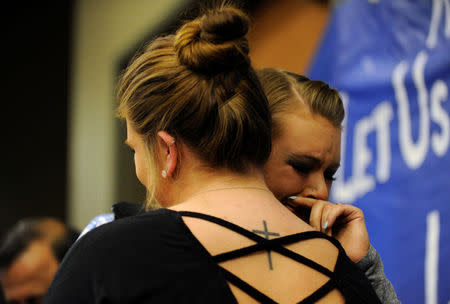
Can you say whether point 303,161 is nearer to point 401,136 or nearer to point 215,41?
point 215,41

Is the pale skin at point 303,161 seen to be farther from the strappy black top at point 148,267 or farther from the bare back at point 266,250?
the strappy black top at point 148,267

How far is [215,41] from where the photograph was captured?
1.05 meters

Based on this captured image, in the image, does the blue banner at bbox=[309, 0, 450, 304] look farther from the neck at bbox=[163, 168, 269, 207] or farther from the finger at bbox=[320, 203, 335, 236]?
the neck at bbox=[163, 168, 269, 207]

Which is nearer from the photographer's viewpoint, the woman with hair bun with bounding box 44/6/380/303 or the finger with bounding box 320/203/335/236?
the woman with hair bun with bounding box 44/6/380/303

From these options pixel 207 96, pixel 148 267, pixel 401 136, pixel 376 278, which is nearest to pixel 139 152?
pixel 207 96

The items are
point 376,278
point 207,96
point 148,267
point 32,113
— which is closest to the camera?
point 148,267

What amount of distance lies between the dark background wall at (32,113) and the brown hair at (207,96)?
19.8 ft

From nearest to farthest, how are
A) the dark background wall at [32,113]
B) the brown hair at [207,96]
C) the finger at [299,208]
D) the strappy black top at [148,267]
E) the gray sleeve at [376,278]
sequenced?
1. the strappy black top at [148,267]
2. the brown hair at [207,96]
3. the gray sleeve at [376,278]
4. the finger at [299,208]
5. the dark background wall at [32,113]

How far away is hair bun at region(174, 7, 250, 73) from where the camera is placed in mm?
1000

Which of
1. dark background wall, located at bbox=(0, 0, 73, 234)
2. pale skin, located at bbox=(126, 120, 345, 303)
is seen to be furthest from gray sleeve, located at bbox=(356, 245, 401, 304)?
dark background wall, located at bbox=(0, 0, 73, 234)

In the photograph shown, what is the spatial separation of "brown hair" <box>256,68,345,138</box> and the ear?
1.35 ft

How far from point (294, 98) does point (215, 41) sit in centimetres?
42

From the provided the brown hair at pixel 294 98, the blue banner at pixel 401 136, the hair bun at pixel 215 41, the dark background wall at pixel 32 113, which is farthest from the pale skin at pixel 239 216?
the dark background wall at pixel 32 113

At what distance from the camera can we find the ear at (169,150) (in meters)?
1.01
